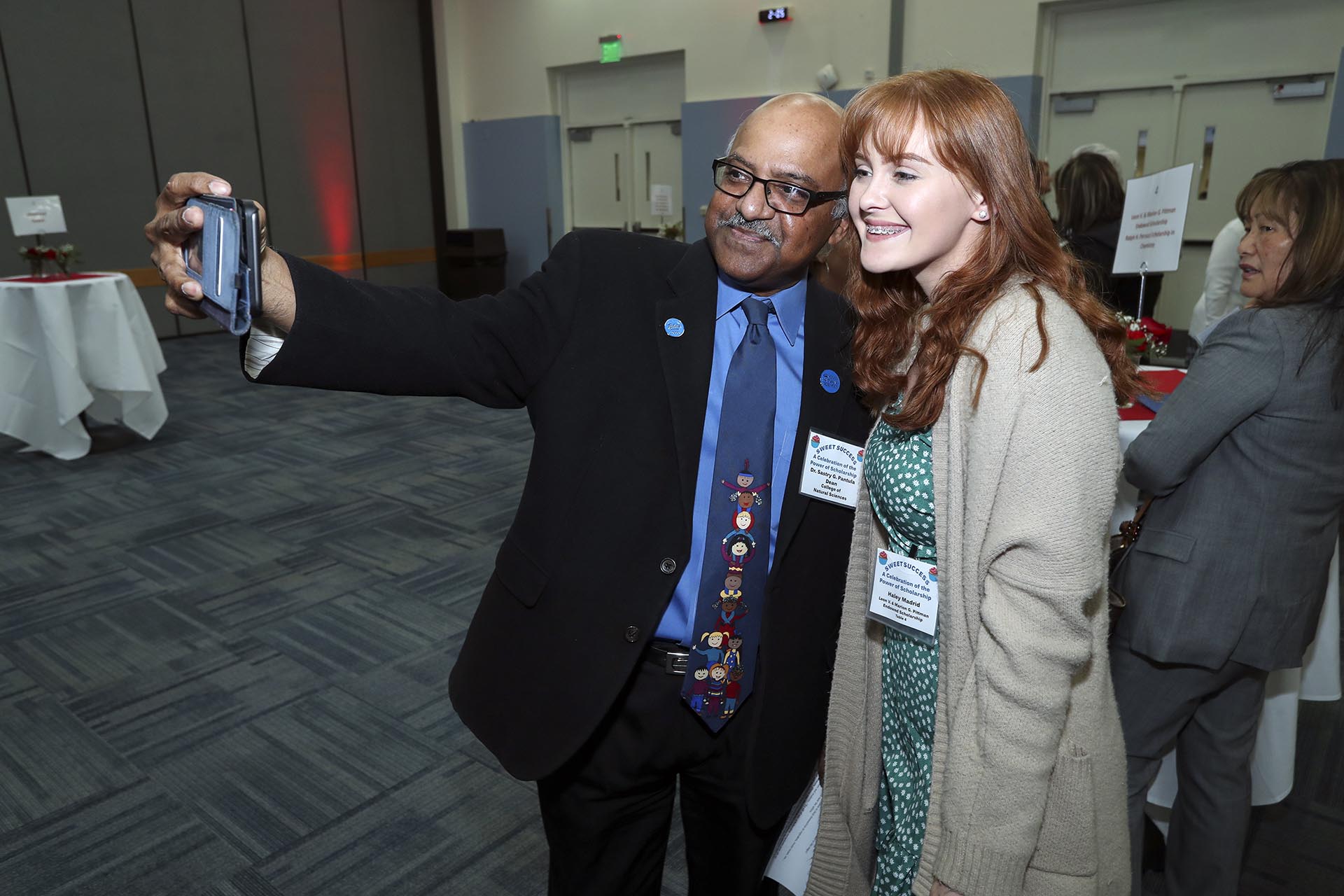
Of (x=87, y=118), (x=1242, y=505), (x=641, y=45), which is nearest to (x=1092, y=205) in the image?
(x=1242, y=505)

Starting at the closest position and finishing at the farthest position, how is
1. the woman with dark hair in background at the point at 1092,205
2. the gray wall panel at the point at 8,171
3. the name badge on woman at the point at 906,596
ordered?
the name badge on woman at the point at 906,596 → the woman with dark hair in background at the point at 1092,205 → the gray wall panel at the point at 8,171

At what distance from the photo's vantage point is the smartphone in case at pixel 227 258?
33.4 inches

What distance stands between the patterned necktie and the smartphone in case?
0.62 m

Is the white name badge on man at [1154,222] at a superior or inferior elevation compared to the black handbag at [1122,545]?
superior

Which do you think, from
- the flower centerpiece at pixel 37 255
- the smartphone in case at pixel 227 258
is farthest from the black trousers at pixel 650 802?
the flower centerpiece at pixel 37 255

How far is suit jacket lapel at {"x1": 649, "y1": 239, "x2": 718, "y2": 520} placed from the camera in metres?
1.21

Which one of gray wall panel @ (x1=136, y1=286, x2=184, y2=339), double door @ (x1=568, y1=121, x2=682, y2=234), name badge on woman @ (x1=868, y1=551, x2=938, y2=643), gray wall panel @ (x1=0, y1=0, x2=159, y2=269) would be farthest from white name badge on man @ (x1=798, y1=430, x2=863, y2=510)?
gray wall panel @ (x1=136, y1=286, x2=184, y2=339)

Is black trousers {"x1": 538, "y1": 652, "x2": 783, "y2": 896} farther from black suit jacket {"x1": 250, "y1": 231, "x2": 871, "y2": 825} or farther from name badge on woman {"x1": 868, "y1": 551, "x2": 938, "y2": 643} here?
name badge on woman {"x1": 868, "y1": 551, "x2": 938, "y2": 643}

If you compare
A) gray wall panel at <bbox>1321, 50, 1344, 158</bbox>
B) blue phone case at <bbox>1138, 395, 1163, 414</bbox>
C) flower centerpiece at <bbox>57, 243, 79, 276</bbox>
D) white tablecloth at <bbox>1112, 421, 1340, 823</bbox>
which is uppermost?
gray wall panel at <bbox>1321, 50, 1344, 158</bbox>

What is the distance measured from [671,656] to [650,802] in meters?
0.28

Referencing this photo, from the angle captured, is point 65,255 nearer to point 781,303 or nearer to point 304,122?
point 304,122

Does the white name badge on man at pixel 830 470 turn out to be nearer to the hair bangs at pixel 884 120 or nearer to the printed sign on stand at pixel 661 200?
the hair bangs at pixel 884 120

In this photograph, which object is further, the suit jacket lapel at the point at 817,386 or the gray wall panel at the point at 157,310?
the gray wall panel at the point at 157,310

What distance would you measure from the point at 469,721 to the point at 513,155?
31.8 ft
